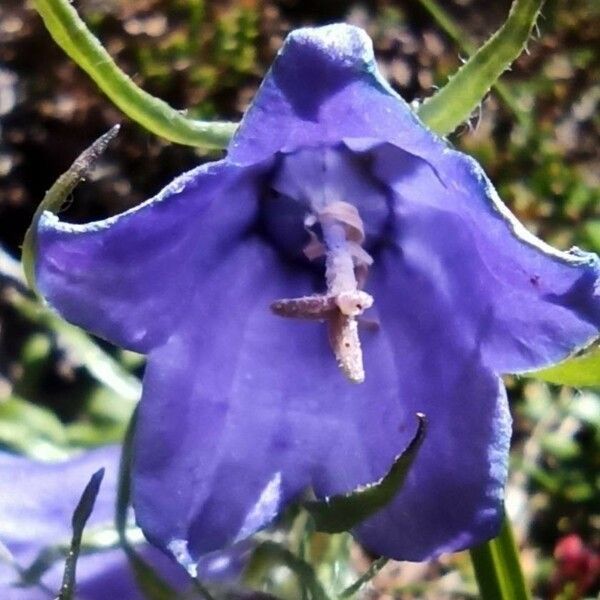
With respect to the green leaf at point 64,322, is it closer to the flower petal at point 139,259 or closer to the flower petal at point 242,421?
the flower petal at point 139,259

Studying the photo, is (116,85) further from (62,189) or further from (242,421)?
(242,421)

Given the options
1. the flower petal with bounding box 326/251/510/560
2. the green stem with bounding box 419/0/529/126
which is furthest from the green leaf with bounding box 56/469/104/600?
the green stem with bounding box 419/0/529/126

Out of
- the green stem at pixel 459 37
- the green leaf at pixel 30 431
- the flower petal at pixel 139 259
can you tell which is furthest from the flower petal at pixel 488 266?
the green leaf at pixel 30 431

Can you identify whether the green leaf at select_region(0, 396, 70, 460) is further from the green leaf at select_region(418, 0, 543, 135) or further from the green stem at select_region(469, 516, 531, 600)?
the green leaf at select_region(418, 0, 543, 135)

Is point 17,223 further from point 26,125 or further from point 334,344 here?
point 334,344

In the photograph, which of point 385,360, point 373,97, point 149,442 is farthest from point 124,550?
point 373,97

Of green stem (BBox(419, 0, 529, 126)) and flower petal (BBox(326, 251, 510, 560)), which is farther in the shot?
green stem (BBox(419, 0, 529, 126))

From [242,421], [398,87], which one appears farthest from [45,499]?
[398,87]
